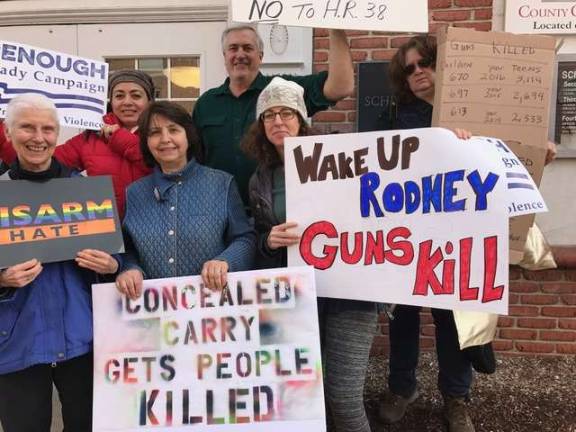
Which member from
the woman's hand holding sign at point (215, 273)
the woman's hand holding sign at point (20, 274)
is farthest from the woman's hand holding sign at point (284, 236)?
the woman's hand holding sign at point (20, 274)

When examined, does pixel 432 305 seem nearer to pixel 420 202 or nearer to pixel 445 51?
pixel 420 202

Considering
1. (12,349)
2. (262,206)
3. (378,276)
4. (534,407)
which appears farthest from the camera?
(534,407)

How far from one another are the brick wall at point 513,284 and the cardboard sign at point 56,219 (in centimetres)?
177

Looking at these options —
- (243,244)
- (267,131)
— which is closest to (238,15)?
(267,131)

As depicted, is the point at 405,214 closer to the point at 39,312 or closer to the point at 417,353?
the point at 417,353

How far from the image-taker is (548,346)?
3502 millimetres

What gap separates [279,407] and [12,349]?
941 mm

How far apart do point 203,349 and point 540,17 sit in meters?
2.82

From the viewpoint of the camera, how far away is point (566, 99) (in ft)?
10.6

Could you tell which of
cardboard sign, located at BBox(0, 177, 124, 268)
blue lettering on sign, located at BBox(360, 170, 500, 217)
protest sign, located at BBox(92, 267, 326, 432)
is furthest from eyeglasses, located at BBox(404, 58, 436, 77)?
cardboard sign, located at BBox(0, 177, 124, 268)

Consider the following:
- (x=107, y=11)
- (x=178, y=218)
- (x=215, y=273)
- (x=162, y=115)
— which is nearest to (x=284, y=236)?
(x=215, y=273)

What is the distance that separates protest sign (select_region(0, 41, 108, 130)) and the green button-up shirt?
50 centimetres

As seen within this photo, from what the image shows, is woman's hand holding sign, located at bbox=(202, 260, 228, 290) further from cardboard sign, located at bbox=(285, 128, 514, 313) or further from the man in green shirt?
the man in green shirt

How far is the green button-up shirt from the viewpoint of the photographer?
247 centimetres
